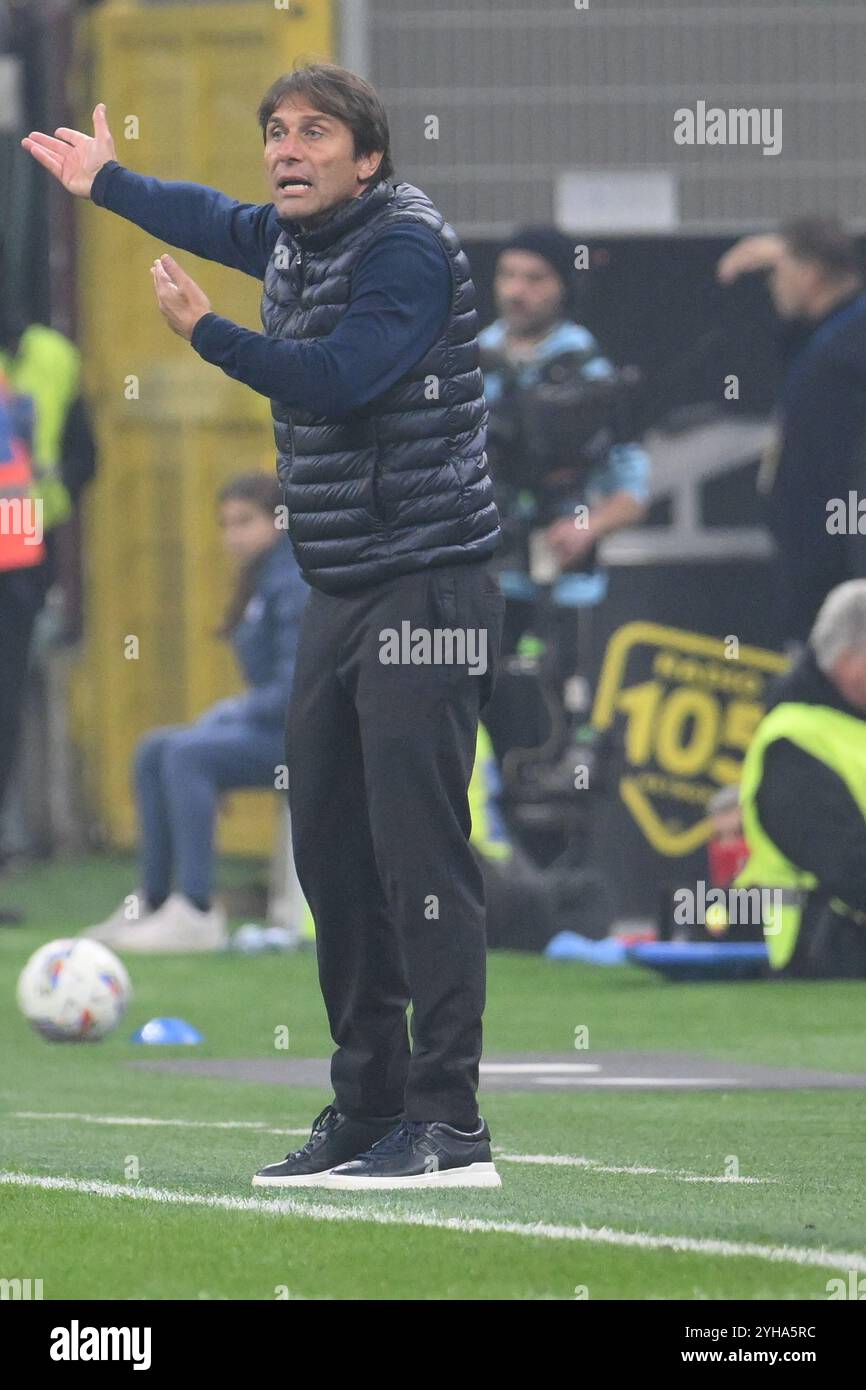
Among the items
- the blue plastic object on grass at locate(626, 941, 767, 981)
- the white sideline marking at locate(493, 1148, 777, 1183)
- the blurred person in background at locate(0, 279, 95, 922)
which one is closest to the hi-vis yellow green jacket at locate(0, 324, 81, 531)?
the blurred person in background at locate(0, 279, 95, 922)

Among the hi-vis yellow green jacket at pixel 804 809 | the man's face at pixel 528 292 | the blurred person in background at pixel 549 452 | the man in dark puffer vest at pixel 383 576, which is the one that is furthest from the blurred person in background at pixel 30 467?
the man in dark puffer vest at pixel 383 576

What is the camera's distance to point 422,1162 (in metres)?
5.85

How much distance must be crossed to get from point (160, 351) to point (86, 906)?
315cm

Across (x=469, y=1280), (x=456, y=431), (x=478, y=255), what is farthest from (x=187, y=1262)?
(x=478, y=255)

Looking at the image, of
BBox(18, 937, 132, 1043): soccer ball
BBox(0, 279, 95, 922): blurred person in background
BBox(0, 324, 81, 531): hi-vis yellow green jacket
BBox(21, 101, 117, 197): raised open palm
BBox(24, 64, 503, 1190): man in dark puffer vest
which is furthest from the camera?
BBox(0, 324, 81, 531): hi-vis yellow green jacket

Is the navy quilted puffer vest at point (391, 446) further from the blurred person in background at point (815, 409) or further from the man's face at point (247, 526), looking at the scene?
the man's face at point (247, 526)

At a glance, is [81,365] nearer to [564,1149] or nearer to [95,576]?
[95,576]

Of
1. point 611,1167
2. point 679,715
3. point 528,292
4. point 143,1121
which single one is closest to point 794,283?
point 528,292

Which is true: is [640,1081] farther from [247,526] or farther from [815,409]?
[247,526]

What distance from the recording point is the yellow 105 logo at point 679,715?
13273mm

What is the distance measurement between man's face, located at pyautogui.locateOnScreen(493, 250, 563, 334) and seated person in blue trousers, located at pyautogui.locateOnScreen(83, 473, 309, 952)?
45.9 inches

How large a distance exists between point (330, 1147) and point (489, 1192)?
356mm

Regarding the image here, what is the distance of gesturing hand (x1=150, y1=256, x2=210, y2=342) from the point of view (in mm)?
5711

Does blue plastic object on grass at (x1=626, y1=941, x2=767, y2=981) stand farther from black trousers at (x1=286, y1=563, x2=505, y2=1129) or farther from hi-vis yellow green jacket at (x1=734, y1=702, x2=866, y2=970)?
black trousers at (x1=286, y1=563, x2=505, y2=1129)
